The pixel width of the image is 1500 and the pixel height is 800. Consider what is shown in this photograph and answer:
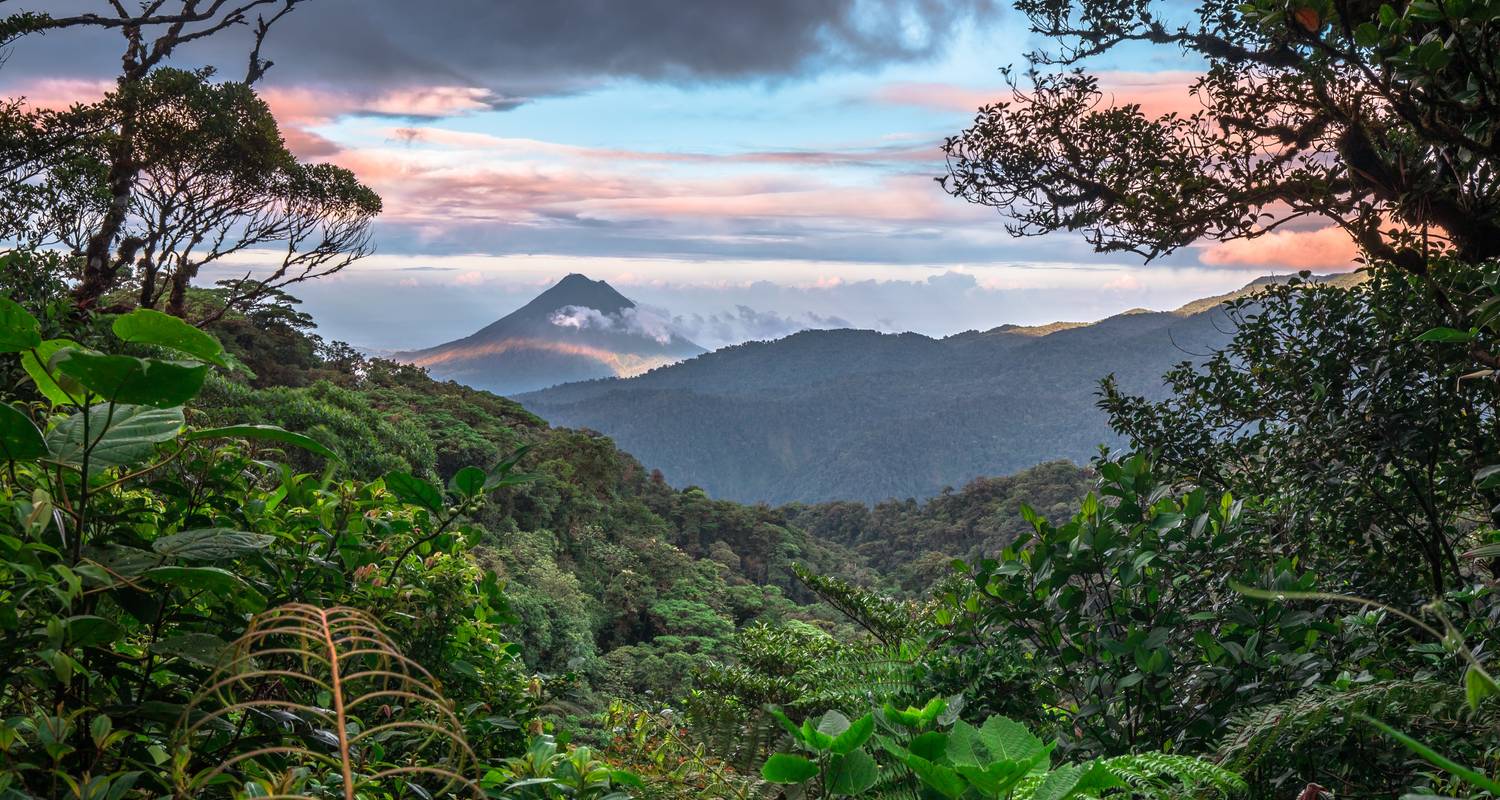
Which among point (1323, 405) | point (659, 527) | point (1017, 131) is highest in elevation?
point (1017, 131)

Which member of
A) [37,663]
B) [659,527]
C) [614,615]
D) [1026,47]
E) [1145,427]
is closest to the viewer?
[37,663]

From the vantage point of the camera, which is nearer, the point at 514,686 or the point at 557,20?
the point at 514,686

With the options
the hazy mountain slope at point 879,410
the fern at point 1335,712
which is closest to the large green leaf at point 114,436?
the fern at point 1335,712

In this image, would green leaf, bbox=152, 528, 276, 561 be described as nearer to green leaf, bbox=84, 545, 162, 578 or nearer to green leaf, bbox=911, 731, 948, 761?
green leaf, bbox=84, 545, 162, 578

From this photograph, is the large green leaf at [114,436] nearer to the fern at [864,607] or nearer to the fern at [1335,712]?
the fern at [1335,712]

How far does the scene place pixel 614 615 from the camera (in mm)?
17234

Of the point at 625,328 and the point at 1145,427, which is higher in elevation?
the point at 625,328

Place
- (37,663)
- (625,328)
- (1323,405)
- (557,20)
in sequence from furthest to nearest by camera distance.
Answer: (625,328) < (557,20) < (1323,405) < (37,663)

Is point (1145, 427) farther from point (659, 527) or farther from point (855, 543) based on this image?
point (855, 543)

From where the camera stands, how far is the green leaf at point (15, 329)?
26.3 inches

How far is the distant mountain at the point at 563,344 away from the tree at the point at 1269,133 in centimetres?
8562

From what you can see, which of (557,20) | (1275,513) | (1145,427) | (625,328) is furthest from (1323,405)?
(625,328)

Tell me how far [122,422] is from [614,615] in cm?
1718

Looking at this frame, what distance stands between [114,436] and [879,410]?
85.6 metres
